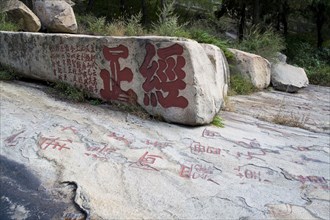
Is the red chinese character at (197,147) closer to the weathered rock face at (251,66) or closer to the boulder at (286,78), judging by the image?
the weathered rock face at (251,66)

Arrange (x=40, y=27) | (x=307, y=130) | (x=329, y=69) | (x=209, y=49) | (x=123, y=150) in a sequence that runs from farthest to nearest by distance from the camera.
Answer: (x=329, y=69), (x=40, y=27), (x=209, y=49), (x=307, y=130), (x=123, y=150)

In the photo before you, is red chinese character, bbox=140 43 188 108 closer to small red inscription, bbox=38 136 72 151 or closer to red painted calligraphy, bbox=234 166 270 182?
red painted calligraphy, bbox=234 166 270 182

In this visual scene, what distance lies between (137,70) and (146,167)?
5.50ft

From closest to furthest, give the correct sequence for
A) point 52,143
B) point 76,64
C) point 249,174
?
1. point 249,174
2. point 52,143
3. point 76,64

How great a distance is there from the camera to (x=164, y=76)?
441cm

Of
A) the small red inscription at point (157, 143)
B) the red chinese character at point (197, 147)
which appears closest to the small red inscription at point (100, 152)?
the small red inscription at point (157, 143)

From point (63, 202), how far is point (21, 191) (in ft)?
1.23

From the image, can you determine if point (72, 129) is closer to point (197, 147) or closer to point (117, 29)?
point (197, 147)

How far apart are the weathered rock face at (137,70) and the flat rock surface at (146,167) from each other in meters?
0.27

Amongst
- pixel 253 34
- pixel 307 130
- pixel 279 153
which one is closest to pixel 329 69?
pixel 253 34

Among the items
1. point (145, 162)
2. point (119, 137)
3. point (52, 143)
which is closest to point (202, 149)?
point (145, 162)

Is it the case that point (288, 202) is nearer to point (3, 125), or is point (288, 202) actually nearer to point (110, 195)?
point (110, 195)

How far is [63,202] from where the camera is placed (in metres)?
2.62

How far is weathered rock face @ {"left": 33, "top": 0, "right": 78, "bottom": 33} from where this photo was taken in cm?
813
